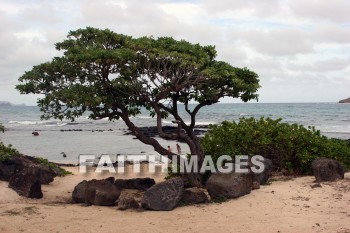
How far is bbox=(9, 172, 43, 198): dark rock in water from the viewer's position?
1280cm

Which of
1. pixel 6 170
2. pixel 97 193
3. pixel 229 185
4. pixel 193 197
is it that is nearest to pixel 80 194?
pixel 97 193

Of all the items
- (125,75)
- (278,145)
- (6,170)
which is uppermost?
(125,75)

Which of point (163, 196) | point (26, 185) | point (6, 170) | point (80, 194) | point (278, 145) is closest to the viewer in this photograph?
point (163, 196)

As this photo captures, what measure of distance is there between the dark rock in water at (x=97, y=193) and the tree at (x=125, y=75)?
70.0 inches

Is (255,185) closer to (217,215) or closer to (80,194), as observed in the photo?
(217,215)

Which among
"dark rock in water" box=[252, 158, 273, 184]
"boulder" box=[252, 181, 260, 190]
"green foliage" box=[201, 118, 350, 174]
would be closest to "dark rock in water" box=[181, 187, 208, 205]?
"boulder" box=[252, 181, 260, 190]

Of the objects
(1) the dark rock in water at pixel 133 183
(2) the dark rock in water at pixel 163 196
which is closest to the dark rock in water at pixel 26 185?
(1) the dark rock in water at pixel 133 183

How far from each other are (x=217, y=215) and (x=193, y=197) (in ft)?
4.77

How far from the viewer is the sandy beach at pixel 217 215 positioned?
9266mm

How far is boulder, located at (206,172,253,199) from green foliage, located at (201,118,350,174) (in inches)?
107

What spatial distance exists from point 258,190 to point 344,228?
3557mm

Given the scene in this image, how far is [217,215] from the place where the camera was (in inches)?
401

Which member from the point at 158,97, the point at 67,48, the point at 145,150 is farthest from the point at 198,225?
the point at 145,150

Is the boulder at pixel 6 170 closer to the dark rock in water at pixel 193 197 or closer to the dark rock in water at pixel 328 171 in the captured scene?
the dark rock in water at pixel 193 197
